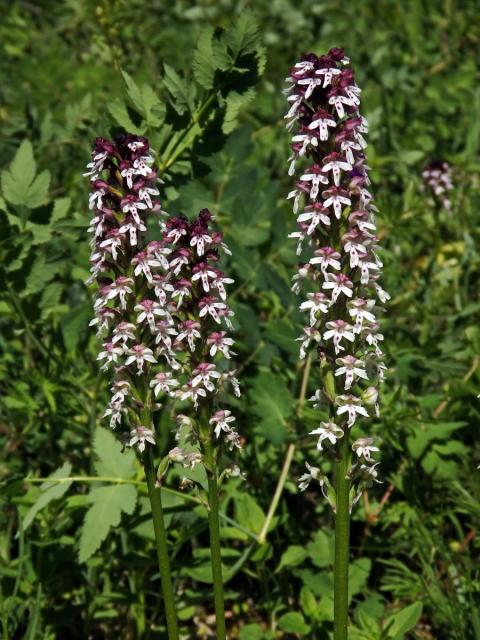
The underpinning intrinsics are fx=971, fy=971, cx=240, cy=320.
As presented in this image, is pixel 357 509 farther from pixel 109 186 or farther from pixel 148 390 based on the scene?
pixel 109 186

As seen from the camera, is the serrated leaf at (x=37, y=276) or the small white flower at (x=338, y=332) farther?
the serrated leaf at (x=37, y=276)

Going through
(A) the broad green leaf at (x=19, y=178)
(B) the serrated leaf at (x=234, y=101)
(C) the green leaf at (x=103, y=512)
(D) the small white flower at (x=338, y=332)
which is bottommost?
(C) the green leaf at (x=103, y=512)

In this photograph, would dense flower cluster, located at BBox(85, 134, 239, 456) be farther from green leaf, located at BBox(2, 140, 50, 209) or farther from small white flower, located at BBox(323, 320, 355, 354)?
green leaf, located at BBox(2, 140, 50, 209)

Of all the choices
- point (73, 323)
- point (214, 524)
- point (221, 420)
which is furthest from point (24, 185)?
point (214, 524)

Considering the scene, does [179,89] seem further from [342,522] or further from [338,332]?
[342,522]

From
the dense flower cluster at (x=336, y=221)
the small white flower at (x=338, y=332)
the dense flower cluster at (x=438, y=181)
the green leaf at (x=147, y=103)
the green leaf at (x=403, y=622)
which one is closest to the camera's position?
the dense flower cluster at (x=336, y=221)

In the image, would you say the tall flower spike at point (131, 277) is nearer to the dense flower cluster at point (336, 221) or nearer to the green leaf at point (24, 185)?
the dense flower cluster at point (336, 221)

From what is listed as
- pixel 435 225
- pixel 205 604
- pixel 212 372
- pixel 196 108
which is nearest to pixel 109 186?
pixel 212 372

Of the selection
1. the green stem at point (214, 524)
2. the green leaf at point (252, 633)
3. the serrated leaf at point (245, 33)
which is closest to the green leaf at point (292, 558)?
the green leaf at point (252, 633)
